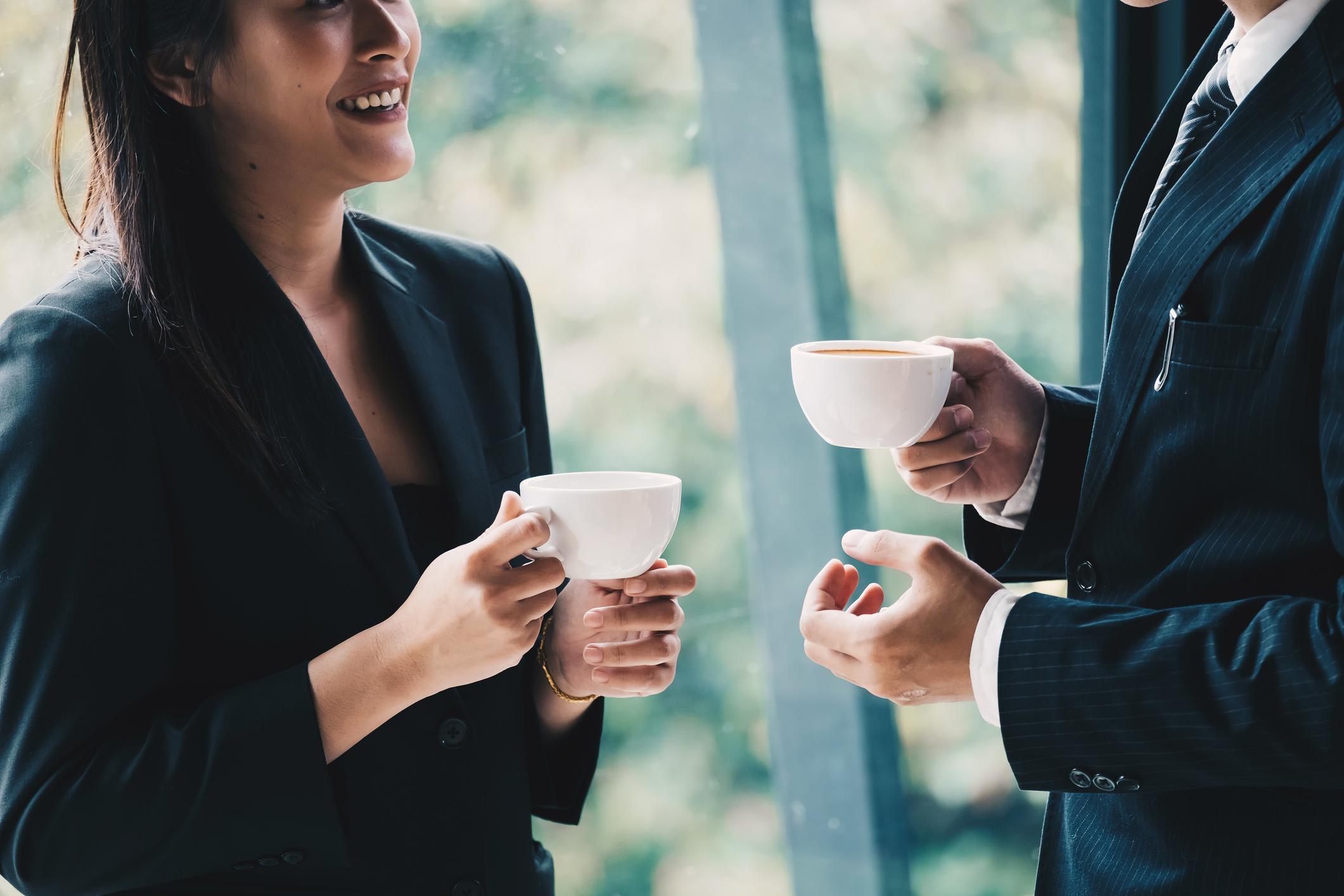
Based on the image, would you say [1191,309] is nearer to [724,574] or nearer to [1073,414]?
[1073,414]

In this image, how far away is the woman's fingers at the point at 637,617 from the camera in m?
1.34

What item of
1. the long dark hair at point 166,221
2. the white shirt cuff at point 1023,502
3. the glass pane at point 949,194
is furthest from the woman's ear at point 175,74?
the glass pane at point 949,194

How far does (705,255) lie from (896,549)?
1.46m

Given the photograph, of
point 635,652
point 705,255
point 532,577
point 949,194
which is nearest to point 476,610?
point 532,577

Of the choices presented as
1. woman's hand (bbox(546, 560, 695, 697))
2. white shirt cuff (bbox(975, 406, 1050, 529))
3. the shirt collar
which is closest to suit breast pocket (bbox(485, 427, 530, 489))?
woman's hand (bbox(546, 560, 695, 697))

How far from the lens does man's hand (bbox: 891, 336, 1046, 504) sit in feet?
4.86

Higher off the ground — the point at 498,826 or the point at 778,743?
the point at 498,826

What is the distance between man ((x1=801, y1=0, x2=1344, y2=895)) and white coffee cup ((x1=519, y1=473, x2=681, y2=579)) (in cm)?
20

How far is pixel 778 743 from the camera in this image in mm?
2693

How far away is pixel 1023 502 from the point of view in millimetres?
1539

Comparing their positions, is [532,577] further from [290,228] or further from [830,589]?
[290,228]

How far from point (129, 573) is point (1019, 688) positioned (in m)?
0.87

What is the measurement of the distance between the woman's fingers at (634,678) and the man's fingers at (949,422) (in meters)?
0.42

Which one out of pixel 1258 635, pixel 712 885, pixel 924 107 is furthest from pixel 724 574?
pixel 1258 635
